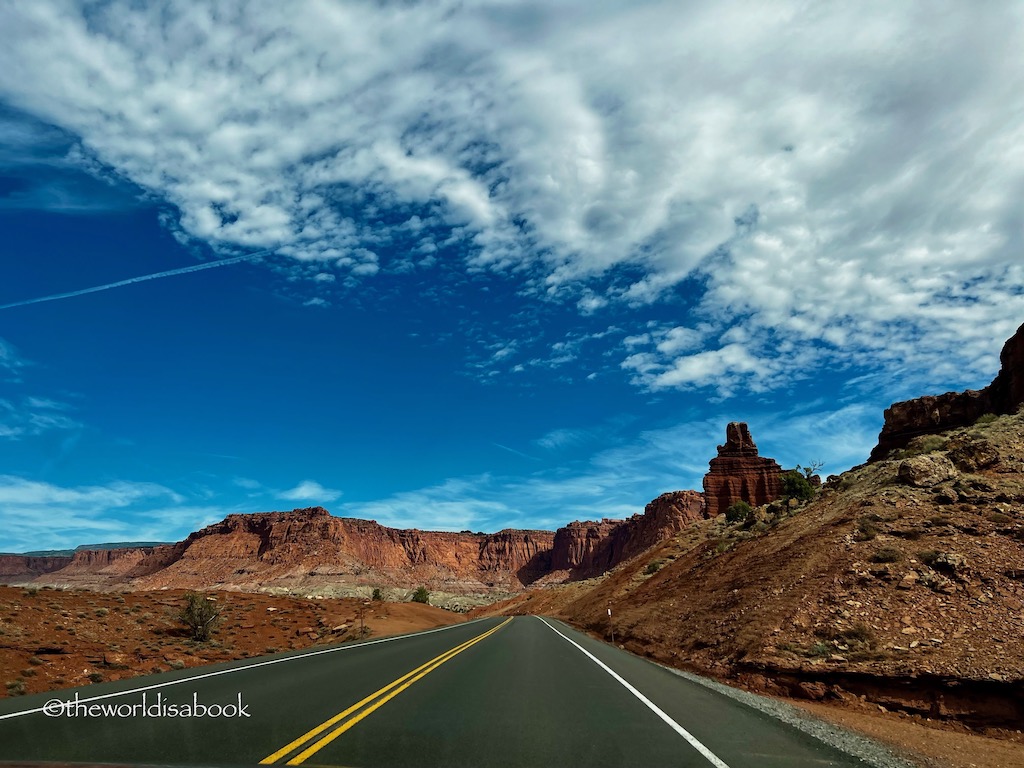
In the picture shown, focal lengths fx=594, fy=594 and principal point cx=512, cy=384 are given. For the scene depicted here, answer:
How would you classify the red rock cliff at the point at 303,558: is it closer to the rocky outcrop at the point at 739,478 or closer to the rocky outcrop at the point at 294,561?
the rocky outcrop at the point at 294,561

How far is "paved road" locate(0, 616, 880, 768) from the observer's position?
610cm

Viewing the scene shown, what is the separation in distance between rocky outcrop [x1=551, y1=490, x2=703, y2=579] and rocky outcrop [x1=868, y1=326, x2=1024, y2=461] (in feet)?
118

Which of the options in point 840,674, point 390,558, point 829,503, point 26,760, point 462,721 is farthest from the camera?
point 390,558

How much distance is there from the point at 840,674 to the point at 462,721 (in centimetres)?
748

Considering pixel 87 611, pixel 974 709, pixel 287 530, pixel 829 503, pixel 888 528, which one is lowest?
pixel 974 709

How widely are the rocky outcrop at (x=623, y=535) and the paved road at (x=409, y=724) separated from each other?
3091 inches

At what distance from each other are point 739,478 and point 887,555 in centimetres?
8932

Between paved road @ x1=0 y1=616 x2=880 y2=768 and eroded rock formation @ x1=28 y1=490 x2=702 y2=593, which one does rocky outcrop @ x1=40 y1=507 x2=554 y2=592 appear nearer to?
eroded rock formation @ x1=28 y1=490 x2=702 y2=593

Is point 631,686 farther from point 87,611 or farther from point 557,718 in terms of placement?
point 87,611

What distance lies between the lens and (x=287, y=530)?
167 metres

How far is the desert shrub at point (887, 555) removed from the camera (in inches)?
585

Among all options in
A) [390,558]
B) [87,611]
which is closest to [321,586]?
[390,558]

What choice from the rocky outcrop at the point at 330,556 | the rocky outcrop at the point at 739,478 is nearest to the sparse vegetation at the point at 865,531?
the rocky outcrop at the point at 739,478

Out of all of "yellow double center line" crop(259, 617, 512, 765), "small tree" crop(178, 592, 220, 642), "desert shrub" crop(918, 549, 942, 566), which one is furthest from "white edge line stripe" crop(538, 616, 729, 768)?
"small tree" crop(178, 592, 220, 642)
